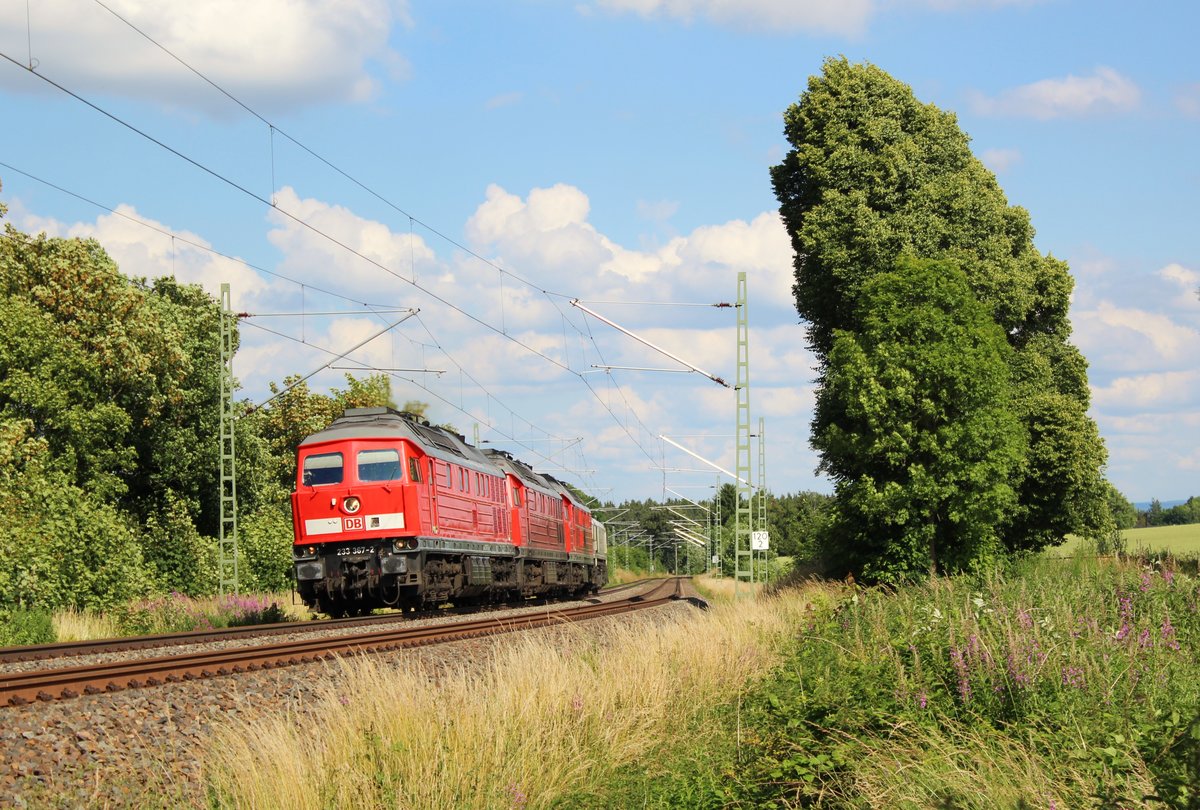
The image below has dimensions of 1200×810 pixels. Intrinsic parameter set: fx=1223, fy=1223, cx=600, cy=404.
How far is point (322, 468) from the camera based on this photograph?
26.0m

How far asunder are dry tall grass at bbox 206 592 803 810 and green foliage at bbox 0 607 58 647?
12.3 meters

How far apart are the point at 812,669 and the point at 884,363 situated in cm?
1956

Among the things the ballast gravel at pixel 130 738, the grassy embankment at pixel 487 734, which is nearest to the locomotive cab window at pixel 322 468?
the grassy embankment at pixel 487 734

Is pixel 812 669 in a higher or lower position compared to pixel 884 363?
lower

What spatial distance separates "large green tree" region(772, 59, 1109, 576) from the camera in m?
36.8

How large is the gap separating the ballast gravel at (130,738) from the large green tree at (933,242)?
25.7 m

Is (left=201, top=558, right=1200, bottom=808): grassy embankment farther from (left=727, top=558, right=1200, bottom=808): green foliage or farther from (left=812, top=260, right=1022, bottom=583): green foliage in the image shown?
(left=812, top=260, right=1022, bottom=583): green foliage

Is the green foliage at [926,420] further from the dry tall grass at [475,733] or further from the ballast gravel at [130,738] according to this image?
the ballast gravel at [130,738]

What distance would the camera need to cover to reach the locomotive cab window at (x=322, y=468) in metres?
25.8

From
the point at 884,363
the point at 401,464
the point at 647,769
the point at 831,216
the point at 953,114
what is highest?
the point at 953,114

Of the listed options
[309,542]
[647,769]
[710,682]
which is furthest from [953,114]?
[647,769]

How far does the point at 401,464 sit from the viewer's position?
996 inches

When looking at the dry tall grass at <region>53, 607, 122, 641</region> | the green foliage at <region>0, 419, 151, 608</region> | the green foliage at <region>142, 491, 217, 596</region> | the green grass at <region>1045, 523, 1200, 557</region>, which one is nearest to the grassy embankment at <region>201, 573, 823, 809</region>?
the dry tall grass at <region>53, 607, 122, 641</region>

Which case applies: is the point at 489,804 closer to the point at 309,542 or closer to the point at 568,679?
the point at 568,679
